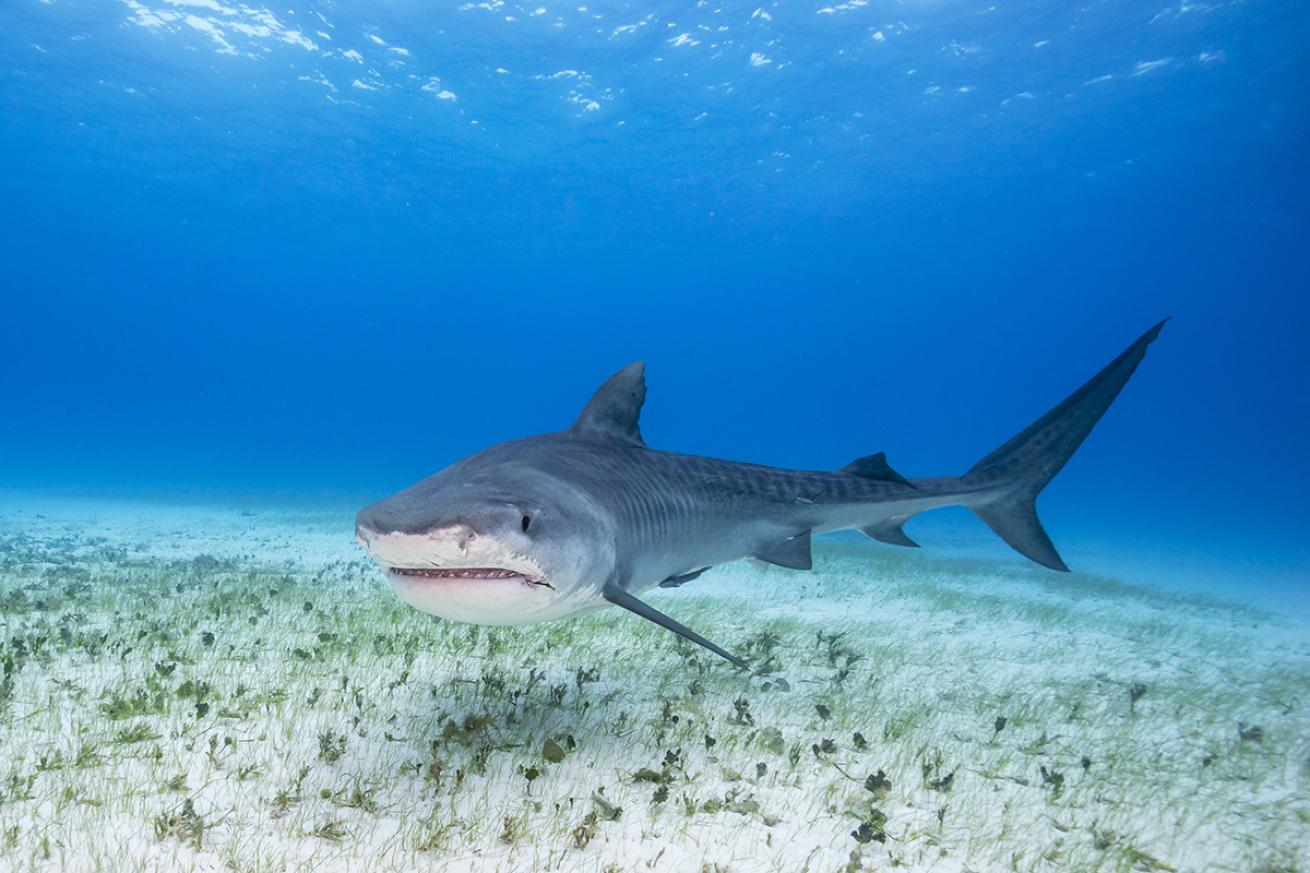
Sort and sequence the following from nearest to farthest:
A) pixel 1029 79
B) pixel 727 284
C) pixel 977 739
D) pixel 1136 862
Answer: pixel 1136 862
pixel 977 739
pixel 1029 79
pixel 727 284

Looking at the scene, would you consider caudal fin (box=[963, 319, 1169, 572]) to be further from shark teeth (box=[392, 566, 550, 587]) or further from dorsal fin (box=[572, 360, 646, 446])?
shark teeth (box=[392, 566, 550, 587])

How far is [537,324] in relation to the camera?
173750 millimetres

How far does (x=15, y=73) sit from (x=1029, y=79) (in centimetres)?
6303

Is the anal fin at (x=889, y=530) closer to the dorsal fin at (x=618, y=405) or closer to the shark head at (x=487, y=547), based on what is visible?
the dorsal fin at (x=618, y=405)

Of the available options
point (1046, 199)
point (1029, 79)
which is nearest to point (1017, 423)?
point (1046, 199)

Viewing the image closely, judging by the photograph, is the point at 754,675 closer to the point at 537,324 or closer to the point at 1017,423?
the point at 537,324

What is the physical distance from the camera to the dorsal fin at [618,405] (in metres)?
5.64

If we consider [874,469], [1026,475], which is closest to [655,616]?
[874,469]

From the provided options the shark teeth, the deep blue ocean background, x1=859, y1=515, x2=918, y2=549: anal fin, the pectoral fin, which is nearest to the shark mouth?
the shark teeth

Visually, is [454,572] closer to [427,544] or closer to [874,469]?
[427,544]

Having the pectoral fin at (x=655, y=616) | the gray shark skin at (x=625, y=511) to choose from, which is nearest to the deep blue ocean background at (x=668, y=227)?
the gray shark skin at (x=625, y=511)

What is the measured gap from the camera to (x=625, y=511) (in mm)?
4562

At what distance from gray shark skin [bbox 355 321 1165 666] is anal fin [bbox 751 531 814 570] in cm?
1

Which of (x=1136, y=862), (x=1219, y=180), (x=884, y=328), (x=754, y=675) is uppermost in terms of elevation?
(x=884, y=328)
